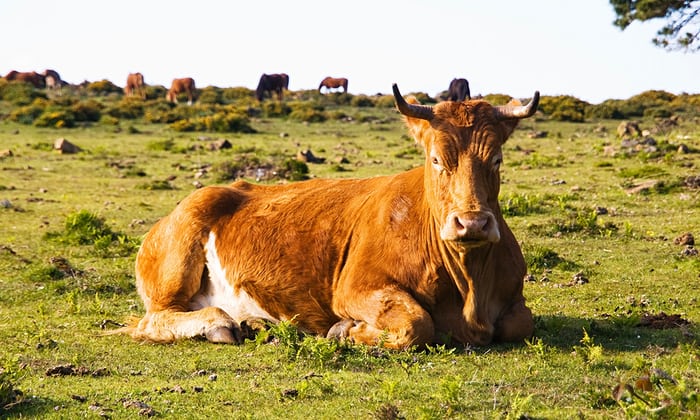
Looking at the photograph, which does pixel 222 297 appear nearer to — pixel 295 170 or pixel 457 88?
pixel 295 170

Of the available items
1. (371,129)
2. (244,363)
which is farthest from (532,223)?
(371,129)

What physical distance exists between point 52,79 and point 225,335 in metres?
74.2

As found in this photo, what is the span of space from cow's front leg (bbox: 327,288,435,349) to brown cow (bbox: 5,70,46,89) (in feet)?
238

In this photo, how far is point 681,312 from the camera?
31.0ft

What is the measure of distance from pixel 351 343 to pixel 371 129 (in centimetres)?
3348

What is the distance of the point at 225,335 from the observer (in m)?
8.57

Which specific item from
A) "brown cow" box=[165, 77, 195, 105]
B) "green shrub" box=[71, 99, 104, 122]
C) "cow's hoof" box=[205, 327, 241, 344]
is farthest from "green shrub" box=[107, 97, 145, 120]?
"cow's hoof" box=[205, 327, 241, 344]

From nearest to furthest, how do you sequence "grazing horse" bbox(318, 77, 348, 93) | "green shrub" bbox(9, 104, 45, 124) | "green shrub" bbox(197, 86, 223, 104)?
1. "green shrub" bbox(9, 104, 45, 124)
2. "green shrub" bbox(197, 86, 223, 104)
3. "grazing horse" bbox(318, 77, 348, 93)

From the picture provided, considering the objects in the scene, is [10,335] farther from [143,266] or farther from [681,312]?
[681,312]

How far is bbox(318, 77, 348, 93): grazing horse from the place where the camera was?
276 ft

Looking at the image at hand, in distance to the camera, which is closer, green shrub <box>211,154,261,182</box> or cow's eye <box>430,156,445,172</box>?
cow's eye <box>430,156,445,172</box>

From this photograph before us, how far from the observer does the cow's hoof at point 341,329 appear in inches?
323

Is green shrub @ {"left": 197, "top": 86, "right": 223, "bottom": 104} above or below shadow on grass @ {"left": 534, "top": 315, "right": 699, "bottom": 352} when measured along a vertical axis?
below

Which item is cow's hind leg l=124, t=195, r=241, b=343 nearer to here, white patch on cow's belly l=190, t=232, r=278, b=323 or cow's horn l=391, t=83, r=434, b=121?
white patch on cow's belly l=190, t=232, r=278, b=323
